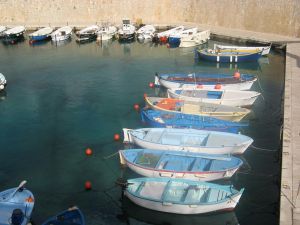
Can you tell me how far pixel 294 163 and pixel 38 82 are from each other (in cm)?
2235

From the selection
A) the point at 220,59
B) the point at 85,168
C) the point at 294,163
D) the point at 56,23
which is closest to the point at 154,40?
the point at 220,59

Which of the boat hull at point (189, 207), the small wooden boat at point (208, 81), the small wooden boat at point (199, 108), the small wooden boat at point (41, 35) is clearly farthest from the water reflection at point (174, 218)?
the small wooden boat at point (41, 35)

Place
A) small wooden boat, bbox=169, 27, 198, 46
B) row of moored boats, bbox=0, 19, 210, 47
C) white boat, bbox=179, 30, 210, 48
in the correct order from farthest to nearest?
small wooden boat, bbox=169, 27, 198, 46, row of moored boats, bbox=0, 19, 210, 47, white boat, bbox=179, 30, 210, 48

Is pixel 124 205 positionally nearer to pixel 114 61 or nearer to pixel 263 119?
pixel 263 119

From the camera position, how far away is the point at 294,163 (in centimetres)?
1708

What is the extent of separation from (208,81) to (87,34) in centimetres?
2176

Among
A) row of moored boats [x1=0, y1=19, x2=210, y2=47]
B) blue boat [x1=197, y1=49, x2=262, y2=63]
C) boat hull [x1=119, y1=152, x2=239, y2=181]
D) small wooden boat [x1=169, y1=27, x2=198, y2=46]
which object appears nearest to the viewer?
boat hull [x1=119, y1=152, x2=239, y2=181]

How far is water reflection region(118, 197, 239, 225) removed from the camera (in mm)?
16125

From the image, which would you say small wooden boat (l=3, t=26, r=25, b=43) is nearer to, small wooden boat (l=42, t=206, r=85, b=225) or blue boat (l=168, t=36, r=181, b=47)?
blue boat (l=168, t=36, r=181, b=47)

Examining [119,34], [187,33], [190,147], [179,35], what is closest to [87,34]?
[119,34]

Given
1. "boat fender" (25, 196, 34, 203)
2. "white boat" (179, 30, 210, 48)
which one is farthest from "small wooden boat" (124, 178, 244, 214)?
"white boat" (179, 30, 210, 48)

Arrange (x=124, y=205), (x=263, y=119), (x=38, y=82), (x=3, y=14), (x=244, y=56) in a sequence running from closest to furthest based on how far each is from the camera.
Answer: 1. (x=124, y=205)
2. (x=263, y=119)
3. (x=38, y=82)
4. (x=244, y=56)
5. (x=3, y=14)

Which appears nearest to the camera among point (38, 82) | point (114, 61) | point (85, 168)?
point (85, 168)

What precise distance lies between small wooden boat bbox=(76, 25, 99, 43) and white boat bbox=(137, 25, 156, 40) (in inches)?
201
